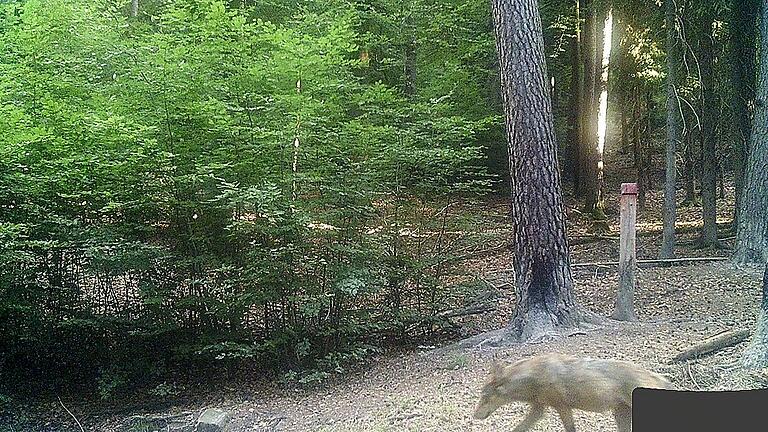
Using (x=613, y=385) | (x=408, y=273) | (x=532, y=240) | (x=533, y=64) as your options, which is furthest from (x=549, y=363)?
(x=408, y=273)

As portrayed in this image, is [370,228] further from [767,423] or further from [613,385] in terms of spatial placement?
[767,423]

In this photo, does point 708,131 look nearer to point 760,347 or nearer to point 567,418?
point 760,347

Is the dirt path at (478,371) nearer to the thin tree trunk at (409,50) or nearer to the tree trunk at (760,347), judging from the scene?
the tree trunk at (760,347)

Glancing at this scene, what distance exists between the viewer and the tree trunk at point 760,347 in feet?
10.3

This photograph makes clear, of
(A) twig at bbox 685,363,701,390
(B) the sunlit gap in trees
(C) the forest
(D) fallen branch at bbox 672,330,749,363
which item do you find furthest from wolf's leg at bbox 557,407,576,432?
(B) the sunlit gap in trees

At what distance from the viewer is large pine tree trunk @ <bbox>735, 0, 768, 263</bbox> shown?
20.0 feet

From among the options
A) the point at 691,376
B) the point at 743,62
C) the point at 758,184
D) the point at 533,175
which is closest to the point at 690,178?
the point at 743,62

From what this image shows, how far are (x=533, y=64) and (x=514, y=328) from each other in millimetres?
1951

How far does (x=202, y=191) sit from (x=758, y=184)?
4.84m

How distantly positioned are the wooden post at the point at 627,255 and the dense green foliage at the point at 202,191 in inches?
51.7

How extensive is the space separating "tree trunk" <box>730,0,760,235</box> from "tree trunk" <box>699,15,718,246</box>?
0.30 meters

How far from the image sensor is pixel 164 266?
5238mm

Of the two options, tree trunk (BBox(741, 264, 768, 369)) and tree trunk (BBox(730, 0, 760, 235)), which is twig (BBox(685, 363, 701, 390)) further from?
tree trunk (BBox(730, 0, 760, 235))
